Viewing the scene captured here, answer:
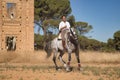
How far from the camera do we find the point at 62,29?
595 inches

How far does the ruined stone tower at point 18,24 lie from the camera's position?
111 feet

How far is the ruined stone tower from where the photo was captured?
33906 mm

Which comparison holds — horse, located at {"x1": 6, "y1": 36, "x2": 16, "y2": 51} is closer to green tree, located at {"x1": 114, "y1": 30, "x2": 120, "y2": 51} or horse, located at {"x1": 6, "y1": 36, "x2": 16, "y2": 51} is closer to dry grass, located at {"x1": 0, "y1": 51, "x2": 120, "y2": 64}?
dry grass, located at {"x1": 0, "y1": 51, "x2": 120, "y2": 64}

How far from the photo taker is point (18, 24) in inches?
1357

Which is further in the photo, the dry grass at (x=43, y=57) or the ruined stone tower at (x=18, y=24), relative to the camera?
the ruined stone tower at (x=18, y=24)

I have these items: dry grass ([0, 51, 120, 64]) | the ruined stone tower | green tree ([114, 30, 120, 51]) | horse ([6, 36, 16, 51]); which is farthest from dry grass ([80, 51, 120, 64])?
green tree ([114, 30, 120, 51])

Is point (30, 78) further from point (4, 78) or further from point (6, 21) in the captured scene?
point (6, 21)

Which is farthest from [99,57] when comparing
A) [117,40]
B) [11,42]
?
[117,40]

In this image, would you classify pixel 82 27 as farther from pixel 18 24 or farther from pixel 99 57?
pixel 99 57

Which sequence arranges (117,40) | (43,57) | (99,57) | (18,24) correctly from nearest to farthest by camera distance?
(99,57), (43,57), (18,24), (117,40)

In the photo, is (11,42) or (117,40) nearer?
(11,42)

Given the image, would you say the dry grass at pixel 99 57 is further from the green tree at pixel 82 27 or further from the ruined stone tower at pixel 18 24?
the green tree at pixel 82 27

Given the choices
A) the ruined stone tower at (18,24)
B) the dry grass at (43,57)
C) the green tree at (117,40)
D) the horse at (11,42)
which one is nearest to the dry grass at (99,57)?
the dry grass at (43,57)

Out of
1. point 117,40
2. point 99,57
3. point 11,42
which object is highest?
point 117,40
